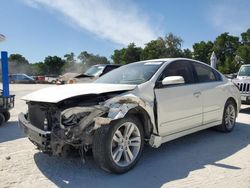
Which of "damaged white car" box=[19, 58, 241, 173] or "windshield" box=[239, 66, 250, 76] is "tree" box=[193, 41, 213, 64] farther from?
"damaged white car" box=[19, 58, 241, 173]

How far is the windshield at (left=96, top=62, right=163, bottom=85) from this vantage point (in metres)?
4.88

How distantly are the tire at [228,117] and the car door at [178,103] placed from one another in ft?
3.70

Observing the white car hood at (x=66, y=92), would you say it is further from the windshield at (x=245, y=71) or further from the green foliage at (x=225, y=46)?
the green foliage at (x=225, y=46)

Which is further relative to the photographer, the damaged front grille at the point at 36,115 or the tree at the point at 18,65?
the tree at the point at 18,65

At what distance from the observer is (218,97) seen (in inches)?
242

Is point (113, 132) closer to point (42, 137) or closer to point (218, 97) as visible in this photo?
point (42, 137)

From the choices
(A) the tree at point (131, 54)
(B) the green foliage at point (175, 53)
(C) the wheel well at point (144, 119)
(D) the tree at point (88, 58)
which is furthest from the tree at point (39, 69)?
(C) the wheel well at point (144, 119)

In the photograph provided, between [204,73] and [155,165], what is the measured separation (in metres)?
2.51

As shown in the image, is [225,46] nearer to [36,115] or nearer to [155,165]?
[155,165]

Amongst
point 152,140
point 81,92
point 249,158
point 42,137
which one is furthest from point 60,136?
point 249,158

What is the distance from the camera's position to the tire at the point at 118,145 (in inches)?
151

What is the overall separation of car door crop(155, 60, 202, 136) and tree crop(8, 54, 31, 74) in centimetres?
5331

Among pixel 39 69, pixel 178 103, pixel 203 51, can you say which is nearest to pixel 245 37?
pixel 203 51

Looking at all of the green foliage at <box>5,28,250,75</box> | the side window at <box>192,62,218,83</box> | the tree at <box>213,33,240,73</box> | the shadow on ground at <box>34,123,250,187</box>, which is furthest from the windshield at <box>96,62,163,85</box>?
the tree at <box>213,33,240,73</box>
